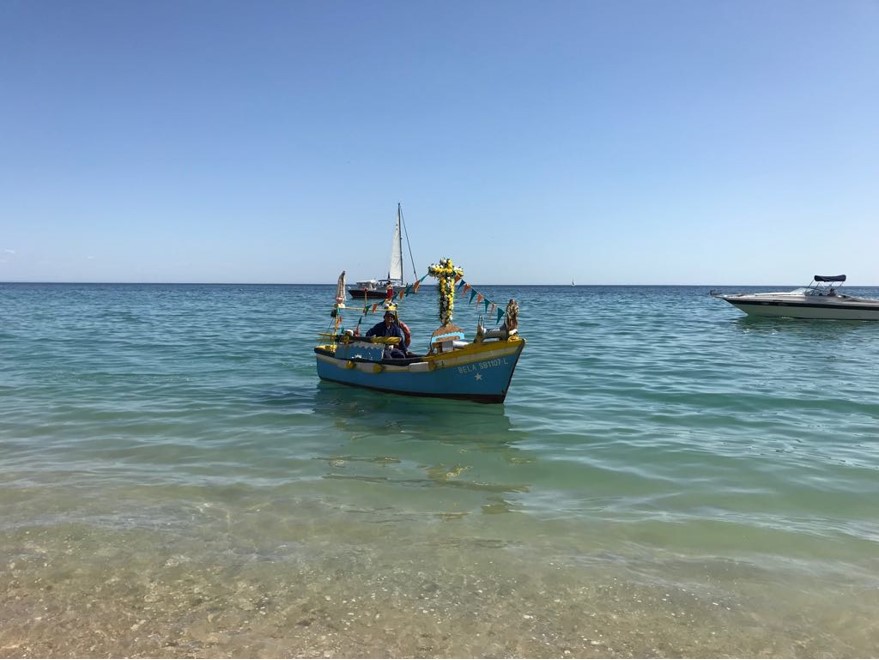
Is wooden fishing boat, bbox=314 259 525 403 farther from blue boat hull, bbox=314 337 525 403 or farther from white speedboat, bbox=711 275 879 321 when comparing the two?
white speedboat, bbox=711 275 879 321

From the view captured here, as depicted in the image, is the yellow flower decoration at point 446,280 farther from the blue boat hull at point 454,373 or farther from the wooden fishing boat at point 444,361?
the blue boat hull at point 454,373

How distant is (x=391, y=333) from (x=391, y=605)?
393 inches

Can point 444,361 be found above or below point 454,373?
above

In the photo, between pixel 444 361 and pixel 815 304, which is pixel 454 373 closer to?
pixel 444 361

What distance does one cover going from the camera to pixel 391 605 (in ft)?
15.6

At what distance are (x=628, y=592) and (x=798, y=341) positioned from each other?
24593 mm

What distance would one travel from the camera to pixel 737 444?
32.0 ft

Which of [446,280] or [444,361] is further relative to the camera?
[446,280]

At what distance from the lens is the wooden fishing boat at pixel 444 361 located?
40.6 ft

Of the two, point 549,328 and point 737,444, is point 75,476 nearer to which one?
point 737,444

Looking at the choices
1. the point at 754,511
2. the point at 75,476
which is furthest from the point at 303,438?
the point at 754,511

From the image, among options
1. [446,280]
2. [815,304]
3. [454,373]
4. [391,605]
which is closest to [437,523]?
[391,605]

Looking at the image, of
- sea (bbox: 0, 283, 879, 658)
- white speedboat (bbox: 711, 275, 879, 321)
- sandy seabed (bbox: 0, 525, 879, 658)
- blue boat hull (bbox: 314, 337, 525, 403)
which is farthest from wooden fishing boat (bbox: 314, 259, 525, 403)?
white speedboat (bbox: 711, 275, 879, 321)

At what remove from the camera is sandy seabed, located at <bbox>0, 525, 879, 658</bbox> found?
4230mm
